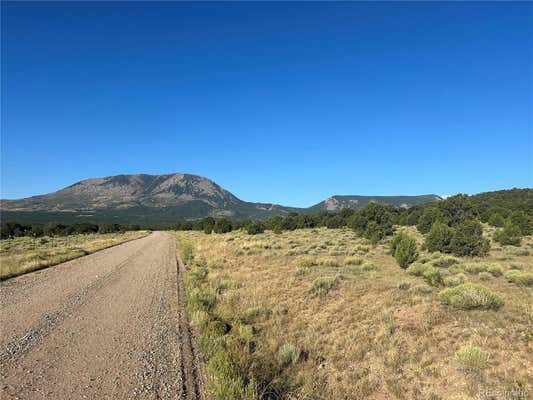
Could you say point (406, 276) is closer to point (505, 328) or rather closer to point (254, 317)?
point (505, 328)

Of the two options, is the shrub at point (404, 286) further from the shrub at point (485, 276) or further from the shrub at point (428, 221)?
the shrub at point (428, 221)

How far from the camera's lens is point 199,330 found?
329 inches

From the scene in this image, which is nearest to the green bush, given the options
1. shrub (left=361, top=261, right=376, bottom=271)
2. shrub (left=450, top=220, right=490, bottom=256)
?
shrub (left=361, top=261, right=376, bottom=271)

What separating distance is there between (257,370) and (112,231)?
310 ft

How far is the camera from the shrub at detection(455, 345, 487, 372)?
20.2 feet

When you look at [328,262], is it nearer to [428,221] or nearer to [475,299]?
[475,299]

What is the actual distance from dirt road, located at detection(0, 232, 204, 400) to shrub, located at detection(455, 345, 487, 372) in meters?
5.48

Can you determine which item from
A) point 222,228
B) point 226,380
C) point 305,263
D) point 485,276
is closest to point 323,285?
point 305,263

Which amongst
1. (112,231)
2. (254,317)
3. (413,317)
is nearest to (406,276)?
(413,317)

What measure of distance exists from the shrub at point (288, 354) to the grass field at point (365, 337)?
3 centimetres

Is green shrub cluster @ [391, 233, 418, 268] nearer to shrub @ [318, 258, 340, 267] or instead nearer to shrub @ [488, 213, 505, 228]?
shrub @ [318, 258, 340, 267]

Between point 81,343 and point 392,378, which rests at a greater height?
point 81,343

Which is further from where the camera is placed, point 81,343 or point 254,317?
point 254,317

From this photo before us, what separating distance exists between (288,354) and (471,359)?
12.9 feet
